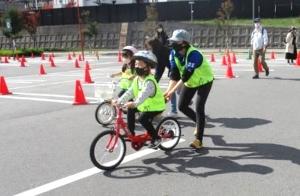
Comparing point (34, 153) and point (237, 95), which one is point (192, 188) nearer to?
point (34, 153)

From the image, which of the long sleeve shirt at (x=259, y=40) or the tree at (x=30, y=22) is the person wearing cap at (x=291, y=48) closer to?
the long sleeve shirt at (x=259, y=40)

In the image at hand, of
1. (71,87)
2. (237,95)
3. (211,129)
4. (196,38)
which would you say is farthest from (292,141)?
Result: (196,38)

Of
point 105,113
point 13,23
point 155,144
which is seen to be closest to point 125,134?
point 155,144

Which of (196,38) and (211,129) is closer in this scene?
(211,129)

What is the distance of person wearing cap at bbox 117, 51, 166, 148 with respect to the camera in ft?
22.4

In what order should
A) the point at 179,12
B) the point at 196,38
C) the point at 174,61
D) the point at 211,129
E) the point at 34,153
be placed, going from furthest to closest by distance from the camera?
1. the point at 179,12
2. the point at 196,38
3. the point at 211,129
4. the point at 174,61
5. the point at 34,153

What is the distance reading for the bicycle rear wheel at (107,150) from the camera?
6.47m

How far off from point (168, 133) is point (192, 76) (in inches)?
35.7

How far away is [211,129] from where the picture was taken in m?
8.86

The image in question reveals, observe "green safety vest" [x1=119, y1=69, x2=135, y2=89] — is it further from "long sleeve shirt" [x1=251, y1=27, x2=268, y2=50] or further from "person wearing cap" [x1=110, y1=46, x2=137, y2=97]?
"long sleeve shirt" [x1=251, y1=27, x2=268, y2=50]

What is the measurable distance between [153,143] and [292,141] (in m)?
2.19

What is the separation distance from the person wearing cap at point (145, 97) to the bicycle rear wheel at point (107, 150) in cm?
36

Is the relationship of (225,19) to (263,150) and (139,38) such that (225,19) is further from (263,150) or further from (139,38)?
(263,150)

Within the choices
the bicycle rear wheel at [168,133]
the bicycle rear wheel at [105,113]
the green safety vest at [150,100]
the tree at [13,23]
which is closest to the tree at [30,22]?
the tree at [13,23]
